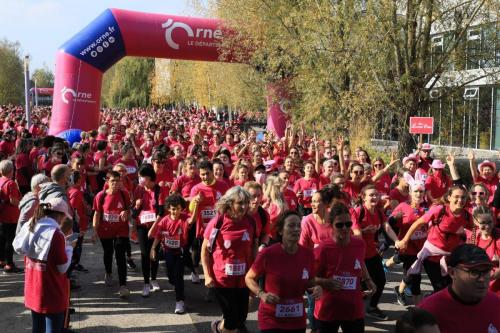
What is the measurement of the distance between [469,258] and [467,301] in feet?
0.74

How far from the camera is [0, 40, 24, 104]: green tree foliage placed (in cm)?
6131

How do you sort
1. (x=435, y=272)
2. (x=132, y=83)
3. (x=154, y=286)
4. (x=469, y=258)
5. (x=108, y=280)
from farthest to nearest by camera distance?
1. (x=132, y=83)
2. (x=108, y=280)
3. (x=154, y=286)
4. (x=435, y=272)
5. (x=469, y=258)

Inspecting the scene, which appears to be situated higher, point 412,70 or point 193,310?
point 412,70

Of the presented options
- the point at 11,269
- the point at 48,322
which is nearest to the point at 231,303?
the point at 48,322

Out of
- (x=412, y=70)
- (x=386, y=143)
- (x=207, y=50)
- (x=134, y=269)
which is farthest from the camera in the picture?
(x=207, y=50)

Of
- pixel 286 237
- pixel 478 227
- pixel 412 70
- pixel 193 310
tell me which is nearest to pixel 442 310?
pixel 286 237

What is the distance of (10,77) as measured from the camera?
62.3 metres

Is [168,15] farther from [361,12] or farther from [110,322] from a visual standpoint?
[110,322]

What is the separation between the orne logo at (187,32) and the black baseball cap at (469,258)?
16.0 meters

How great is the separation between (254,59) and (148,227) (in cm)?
1255

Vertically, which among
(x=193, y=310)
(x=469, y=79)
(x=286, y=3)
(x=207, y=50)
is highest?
(x=286, y=3)

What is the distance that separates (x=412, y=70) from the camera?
1424 centimetres

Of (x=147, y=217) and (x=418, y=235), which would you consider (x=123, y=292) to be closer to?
(x=147, y=217)

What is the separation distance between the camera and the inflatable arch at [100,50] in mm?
17016
